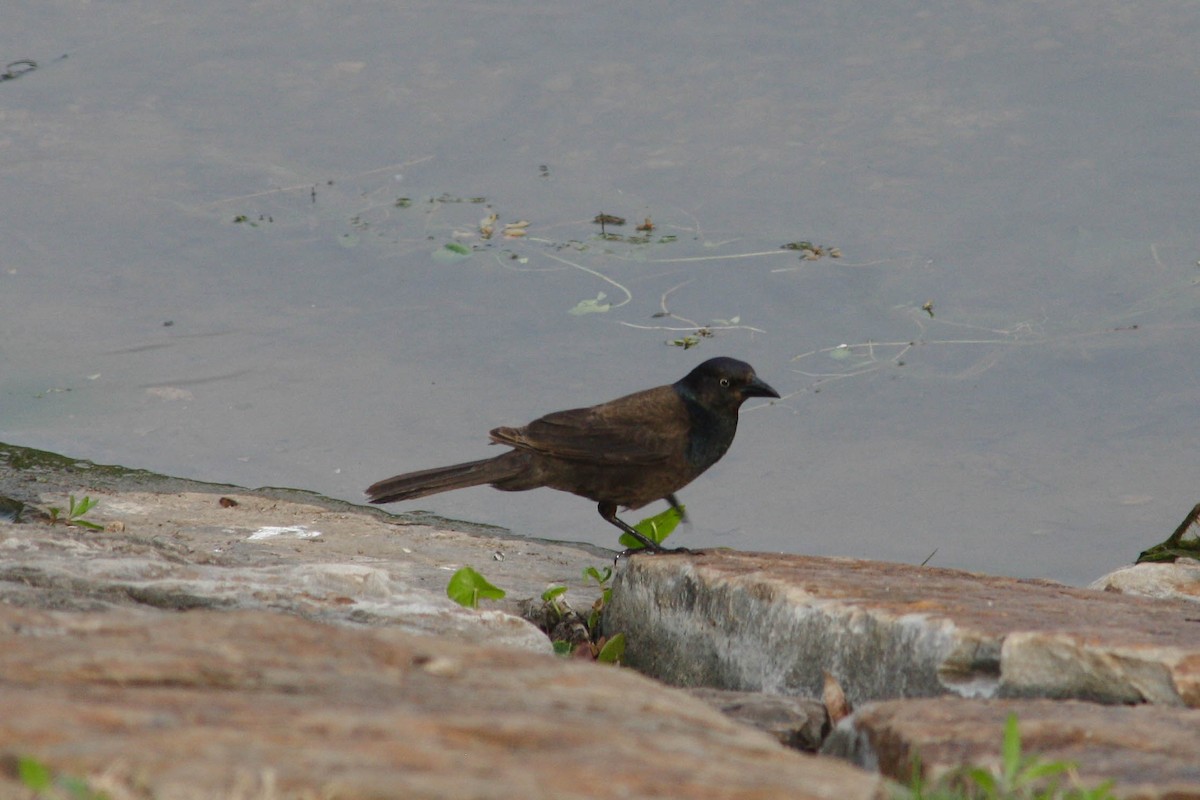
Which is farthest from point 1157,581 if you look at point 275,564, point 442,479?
point 275,564

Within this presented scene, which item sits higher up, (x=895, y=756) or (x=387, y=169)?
(x=387, y=169)

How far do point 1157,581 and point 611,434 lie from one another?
2.12 meters

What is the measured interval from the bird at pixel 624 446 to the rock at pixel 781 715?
2.38m

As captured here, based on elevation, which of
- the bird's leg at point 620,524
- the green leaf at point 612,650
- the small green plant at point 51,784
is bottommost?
the green leaf at point 612,650

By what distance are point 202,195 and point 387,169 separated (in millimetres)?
1077

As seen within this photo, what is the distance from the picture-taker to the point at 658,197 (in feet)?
28.5

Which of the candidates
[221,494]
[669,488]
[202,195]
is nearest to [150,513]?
[221,494]

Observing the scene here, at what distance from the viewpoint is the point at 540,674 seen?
266 cm

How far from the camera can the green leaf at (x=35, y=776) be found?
1840 mm

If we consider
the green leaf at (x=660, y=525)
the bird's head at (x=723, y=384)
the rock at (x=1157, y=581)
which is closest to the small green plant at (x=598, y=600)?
the green leaf at (x=660, y=525)

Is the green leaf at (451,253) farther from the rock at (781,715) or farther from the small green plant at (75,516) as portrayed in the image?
the rock at (781,715)

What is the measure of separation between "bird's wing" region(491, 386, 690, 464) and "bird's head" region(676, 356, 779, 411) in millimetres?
107

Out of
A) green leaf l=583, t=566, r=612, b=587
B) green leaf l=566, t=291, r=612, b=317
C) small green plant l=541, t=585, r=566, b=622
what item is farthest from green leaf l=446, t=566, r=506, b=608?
green leaf l=566, t=291, r=612, b=317

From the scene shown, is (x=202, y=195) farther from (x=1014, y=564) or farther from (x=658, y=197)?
(x=1014, y=564)
